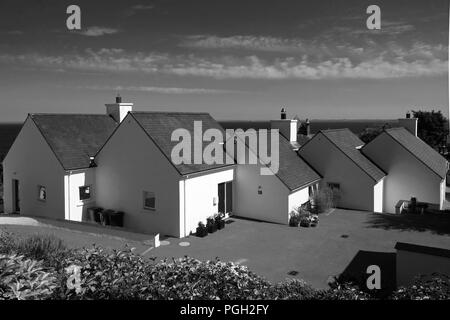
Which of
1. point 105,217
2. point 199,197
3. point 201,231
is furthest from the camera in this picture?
point 105,217

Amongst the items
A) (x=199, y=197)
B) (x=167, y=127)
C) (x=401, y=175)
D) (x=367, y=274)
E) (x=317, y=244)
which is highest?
(x=167, y=127)

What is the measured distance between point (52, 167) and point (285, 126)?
612 inches

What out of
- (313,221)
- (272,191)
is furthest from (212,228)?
(313,221)

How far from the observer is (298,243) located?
1678 centimetres

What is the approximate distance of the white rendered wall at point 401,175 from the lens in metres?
24.0

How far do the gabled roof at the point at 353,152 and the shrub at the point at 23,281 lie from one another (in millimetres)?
20358

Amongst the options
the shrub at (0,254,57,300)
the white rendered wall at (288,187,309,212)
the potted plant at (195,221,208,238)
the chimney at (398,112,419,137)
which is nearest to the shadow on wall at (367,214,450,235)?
the white rendered wall at (288,187,309,212)

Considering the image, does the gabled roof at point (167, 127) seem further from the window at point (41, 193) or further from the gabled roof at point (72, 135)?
the window at point (41, 193)

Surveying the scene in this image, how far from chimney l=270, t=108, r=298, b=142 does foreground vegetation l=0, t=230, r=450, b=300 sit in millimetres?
20063

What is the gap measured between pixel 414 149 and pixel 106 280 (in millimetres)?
24519

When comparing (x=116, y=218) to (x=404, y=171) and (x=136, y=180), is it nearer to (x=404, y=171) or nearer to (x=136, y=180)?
(x=136, y=180)

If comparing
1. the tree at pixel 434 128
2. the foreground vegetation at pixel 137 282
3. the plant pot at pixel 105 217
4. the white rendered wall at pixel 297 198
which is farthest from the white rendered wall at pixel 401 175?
the tree at pixel 434 128

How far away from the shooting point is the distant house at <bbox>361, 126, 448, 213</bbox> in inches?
942

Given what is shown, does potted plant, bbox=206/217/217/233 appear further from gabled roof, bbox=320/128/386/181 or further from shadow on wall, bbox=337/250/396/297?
gabled roof, bbox=320/128/386/181
